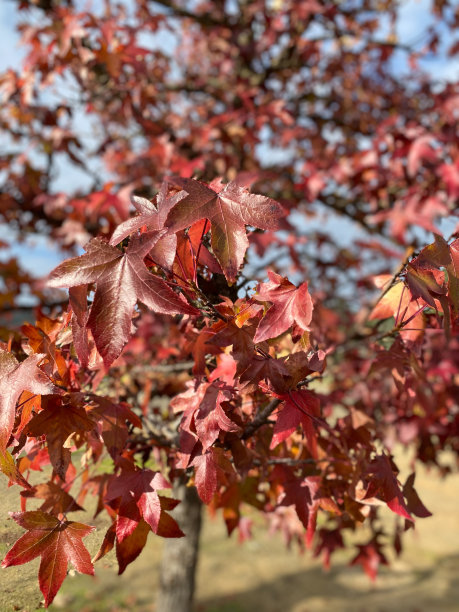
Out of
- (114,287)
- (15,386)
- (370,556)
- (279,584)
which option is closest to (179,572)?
(370,556)

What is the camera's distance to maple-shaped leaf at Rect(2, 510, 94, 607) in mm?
880

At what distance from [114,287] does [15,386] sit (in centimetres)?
26

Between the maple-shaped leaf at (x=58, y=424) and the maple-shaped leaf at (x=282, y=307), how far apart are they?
39 cm

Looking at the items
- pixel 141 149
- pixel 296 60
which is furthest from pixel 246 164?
pixel 141 149

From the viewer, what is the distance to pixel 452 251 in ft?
2.93

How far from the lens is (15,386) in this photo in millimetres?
802

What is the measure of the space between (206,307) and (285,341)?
1.66 feet

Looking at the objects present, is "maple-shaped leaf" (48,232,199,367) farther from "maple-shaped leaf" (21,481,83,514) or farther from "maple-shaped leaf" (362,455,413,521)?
"maple-shaped leaf" (362,455,413,521)

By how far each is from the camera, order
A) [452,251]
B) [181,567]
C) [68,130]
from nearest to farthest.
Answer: [452,251]
[181,567]
[68,130]

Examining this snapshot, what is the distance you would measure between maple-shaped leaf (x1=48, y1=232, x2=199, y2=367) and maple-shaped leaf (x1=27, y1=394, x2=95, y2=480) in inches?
8.0

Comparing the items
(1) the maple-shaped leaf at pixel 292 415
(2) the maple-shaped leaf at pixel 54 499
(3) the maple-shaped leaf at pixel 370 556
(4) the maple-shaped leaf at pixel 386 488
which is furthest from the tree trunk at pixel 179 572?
(1) the maple-shaped leaf at pixel 292 415

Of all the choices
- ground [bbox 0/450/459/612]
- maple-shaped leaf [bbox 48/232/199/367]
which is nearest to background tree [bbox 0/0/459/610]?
maple-shaped leaf [bbox 48/232/199/367]

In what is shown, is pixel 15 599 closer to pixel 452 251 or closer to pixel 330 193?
pixel 452 251

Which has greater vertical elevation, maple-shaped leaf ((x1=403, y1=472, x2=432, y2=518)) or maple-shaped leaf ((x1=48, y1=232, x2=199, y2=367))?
maple-shaped leaf ((x1=48, y1=232, x2=199, y2=367))
